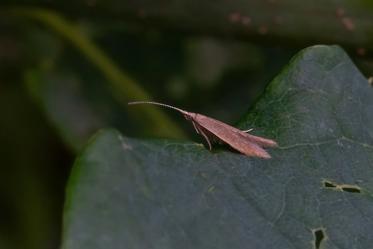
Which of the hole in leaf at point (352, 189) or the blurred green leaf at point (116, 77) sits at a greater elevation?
the hole in leaf at point (352, 189)

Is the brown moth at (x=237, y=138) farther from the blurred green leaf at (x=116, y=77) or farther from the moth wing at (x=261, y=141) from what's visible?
the blurred green leaf at (x=116, y=77)

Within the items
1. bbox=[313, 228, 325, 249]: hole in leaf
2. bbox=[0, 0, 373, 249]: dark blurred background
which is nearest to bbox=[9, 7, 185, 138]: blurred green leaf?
bbox=[0, 0, 373, 249]: dark blurred background

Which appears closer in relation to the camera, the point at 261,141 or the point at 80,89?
the point at 261,141

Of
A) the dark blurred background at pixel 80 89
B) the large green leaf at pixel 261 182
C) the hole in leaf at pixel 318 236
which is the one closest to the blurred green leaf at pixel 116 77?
the dark blurred background at pixel 80 89

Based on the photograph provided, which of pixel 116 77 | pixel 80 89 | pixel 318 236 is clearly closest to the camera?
pixel 318 236

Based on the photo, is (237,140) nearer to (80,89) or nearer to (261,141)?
(261,141)

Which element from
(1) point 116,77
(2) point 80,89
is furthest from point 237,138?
(2) point 80,89

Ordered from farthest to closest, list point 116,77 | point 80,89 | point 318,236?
point 80,89 < point 116,77 < point 318,236

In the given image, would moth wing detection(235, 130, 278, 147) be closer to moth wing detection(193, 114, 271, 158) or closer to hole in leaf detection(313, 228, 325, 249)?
moth wing detection(193, 114, 271, 158)

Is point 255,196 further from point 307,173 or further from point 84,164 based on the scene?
point 84,164
